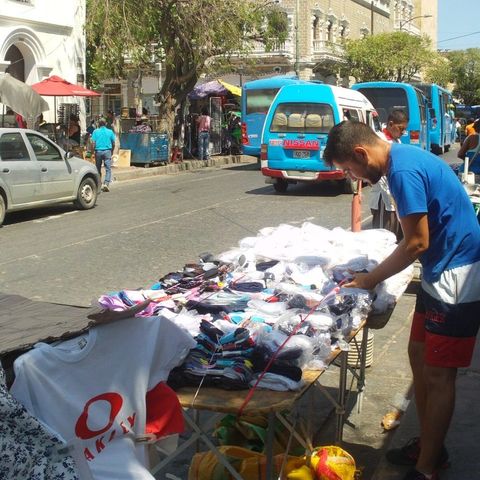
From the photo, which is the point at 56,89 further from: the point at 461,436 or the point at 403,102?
the point at 461,436

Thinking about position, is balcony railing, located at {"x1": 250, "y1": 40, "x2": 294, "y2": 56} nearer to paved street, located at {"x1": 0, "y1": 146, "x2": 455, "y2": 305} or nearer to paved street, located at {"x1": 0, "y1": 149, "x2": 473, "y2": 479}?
paved street, located at {"x1": 0, "y1": 146, "x2": 455, "y2": 305}

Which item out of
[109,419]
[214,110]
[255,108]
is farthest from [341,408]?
[214,110]

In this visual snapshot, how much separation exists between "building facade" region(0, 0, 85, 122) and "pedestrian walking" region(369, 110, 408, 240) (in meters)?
15.7

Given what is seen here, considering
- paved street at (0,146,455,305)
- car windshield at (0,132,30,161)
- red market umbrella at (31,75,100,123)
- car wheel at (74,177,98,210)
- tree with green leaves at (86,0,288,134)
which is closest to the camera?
paved street at (0,146,455,305)

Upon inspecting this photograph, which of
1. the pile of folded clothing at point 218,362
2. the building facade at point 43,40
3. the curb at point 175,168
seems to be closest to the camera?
the pile of folded clothing at point 218,362

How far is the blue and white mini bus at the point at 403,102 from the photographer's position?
22906mm

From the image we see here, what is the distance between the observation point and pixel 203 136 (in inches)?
1051

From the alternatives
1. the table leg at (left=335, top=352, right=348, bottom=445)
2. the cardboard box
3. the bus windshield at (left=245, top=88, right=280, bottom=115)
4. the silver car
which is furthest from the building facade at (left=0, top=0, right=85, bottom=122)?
the table leg at (left=335, top=352, right=348, bottom=445)

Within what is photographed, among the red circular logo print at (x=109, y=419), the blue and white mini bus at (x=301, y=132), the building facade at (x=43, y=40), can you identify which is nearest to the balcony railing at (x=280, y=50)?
the building facade at (x=43, y=40)

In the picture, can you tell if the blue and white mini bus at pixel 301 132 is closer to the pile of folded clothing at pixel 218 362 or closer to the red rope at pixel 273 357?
the red rope at pixel 273 357

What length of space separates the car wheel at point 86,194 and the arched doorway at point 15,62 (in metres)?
9.86

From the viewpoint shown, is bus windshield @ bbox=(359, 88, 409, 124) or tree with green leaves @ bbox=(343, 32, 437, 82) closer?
bus windshield @ bbox=(359, 88, 409, 124)

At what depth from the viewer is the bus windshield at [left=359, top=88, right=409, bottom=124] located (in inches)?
927

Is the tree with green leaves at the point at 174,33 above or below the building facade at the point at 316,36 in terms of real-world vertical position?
below
